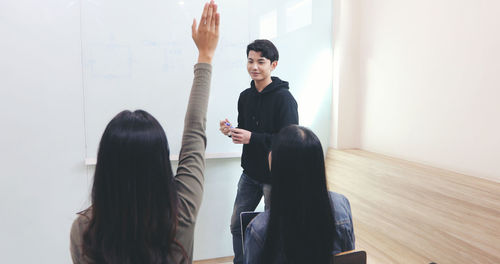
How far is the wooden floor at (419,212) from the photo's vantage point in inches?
57.8

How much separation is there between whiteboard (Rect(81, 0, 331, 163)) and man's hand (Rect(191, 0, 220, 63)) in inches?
58.6

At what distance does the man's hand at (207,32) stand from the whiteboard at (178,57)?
58.6 inches

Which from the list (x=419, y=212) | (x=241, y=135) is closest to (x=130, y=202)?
(x=241, y=135)

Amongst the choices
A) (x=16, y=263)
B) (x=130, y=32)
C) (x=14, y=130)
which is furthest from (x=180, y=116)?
(x=16, y=263)

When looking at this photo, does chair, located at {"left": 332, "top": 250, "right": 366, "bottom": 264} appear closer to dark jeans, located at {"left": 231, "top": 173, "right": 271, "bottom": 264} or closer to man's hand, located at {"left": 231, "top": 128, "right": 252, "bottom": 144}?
man's hand, located at {"left": 231, "top": 128, "right": 252, "bottom": 144}

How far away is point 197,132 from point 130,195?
0.27 meters

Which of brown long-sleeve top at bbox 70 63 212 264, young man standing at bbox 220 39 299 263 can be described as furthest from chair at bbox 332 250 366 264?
young man standing at bbox 220 39 299 263

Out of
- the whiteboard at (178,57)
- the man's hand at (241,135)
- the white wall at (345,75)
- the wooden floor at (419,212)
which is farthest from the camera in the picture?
the white wall at (345,75)

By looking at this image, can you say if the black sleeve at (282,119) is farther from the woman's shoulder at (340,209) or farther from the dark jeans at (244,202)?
the woman's shoulder at (340,209)

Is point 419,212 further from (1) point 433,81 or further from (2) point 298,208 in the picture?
(2) point 298,208

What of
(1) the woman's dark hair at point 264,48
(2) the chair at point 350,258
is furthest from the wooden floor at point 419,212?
(1) the woman's dark hair at point 264,48

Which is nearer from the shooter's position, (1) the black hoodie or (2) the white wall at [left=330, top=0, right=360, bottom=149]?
(1) the black hoodie

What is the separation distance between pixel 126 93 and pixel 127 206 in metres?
1.73

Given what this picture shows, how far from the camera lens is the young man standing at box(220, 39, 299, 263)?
1953mm
